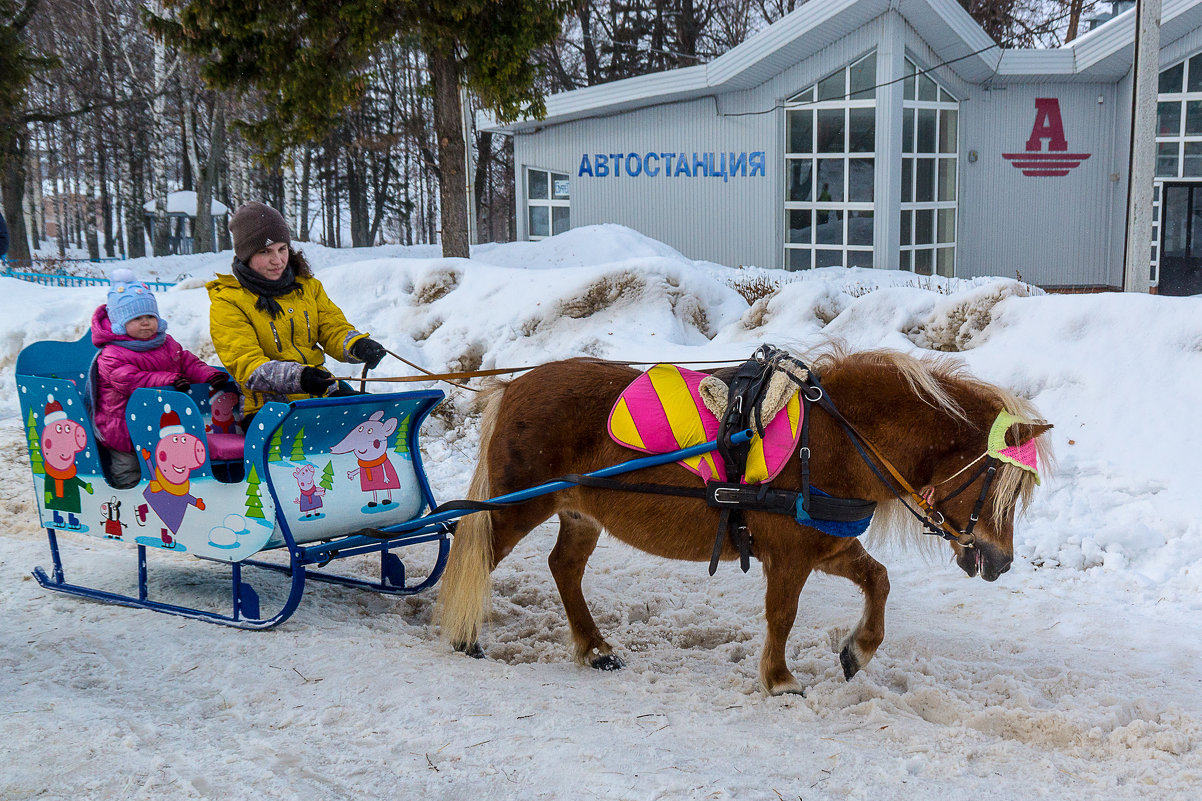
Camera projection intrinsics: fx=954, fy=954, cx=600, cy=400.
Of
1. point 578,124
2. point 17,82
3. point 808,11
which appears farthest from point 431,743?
point 17,82

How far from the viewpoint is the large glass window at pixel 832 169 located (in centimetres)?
1775

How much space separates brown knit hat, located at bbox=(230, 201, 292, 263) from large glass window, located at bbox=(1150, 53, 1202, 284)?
728 inches

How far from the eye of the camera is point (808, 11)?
16.9 m

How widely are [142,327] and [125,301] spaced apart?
174 millimetres

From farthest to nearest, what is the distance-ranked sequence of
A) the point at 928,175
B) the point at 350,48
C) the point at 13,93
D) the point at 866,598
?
the point at 13,93, the point at 928,175, the point at 350,48, the point at 866,598

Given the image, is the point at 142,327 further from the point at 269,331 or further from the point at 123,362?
the point at 269,331

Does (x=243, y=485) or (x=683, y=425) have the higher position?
(x=683, y=425)

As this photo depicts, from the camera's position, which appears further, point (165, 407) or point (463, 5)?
point (463, 5)

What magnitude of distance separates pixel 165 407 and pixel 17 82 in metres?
20.4

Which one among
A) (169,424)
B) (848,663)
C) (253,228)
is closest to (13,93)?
(253,228)

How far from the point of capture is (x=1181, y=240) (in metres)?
18.9

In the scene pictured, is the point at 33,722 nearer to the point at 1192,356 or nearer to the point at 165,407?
the point at 165,407

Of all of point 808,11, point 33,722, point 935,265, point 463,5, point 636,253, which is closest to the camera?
point 33,722

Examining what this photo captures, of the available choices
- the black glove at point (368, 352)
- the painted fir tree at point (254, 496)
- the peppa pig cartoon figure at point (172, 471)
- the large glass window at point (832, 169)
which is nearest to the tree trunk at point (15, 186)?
the large glass window at point (832, 169)
